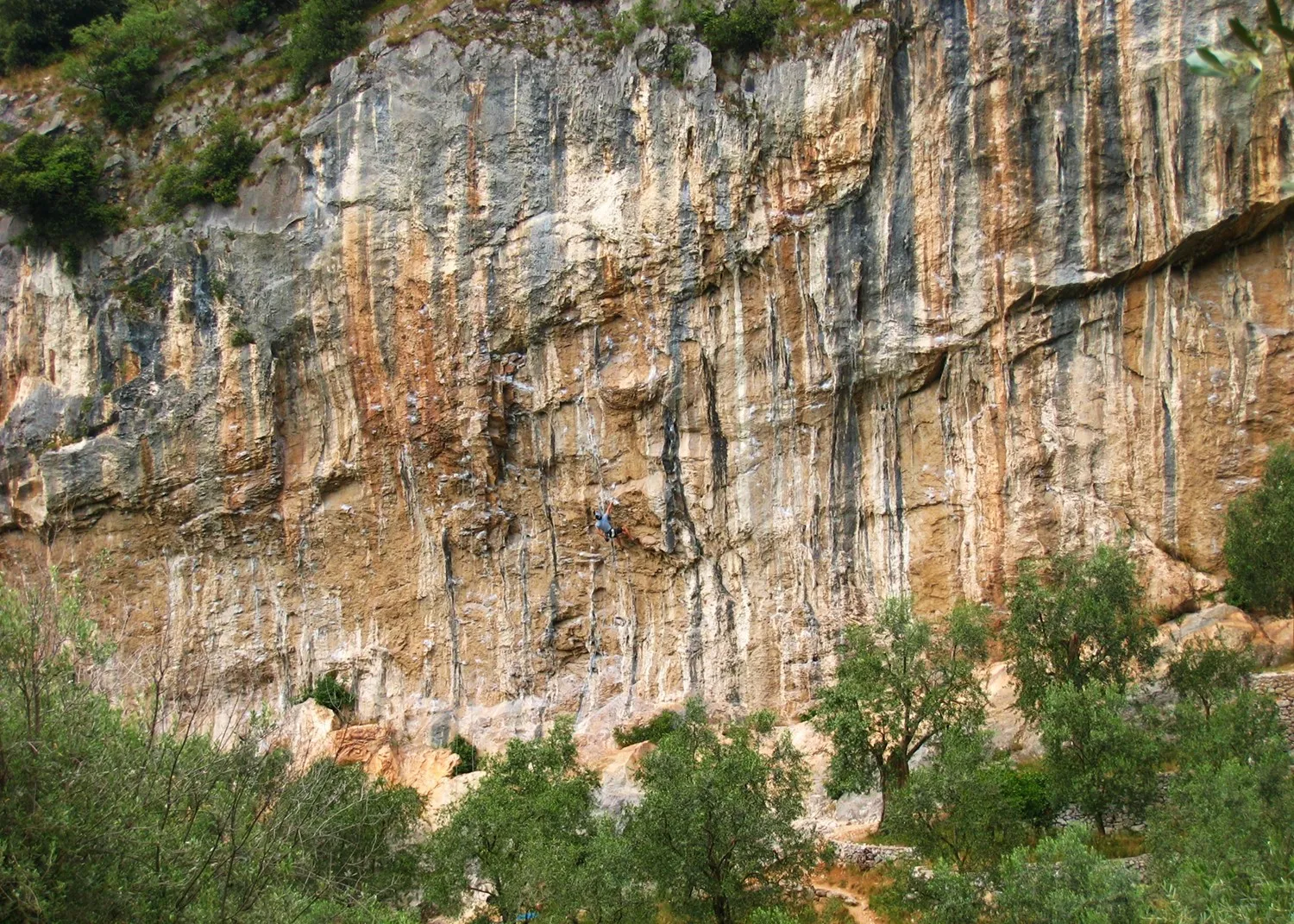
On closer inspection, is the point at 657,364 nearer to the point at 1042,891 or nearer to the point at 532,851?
the point at 532,851

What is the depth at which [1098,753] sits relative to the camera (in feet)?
57.1

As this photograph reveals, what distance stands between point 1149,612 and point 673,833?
9.87 m

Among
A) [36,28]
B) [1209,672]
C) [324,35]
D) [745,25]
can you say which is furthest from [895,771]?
[36,28]

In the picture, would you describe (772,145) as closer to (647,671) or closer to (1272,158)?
(1272,158)

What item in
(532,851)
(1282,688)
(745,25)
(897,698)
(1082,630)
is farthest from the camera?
(745,25)

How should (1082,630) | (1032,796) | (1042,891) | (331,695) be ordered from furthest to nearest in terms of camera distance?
(331,695)
(1082,630)
(1032,796)
(1042,891)

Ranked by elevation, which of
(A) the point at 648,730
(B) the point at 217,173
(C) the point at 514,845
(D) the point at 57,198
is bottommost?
(C) the point at 514,845

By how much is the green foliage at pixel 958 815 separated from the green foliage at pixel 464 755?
40.3ft

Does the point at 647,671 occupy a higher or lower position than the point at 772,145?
lower

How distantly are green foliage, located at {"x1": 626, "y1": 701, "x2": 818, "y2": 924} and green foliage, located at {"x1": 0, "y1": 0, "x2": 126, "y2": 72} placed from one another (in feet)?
106

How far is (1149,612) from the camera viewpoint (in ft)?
68.2

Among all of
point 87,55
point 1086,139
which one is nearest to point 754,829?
point 1086,139

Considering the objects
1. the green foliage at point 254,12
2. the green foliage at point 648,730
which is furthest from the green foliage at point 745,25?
the green foliage at point 648,730

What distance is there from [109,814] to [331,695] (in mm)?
18004
